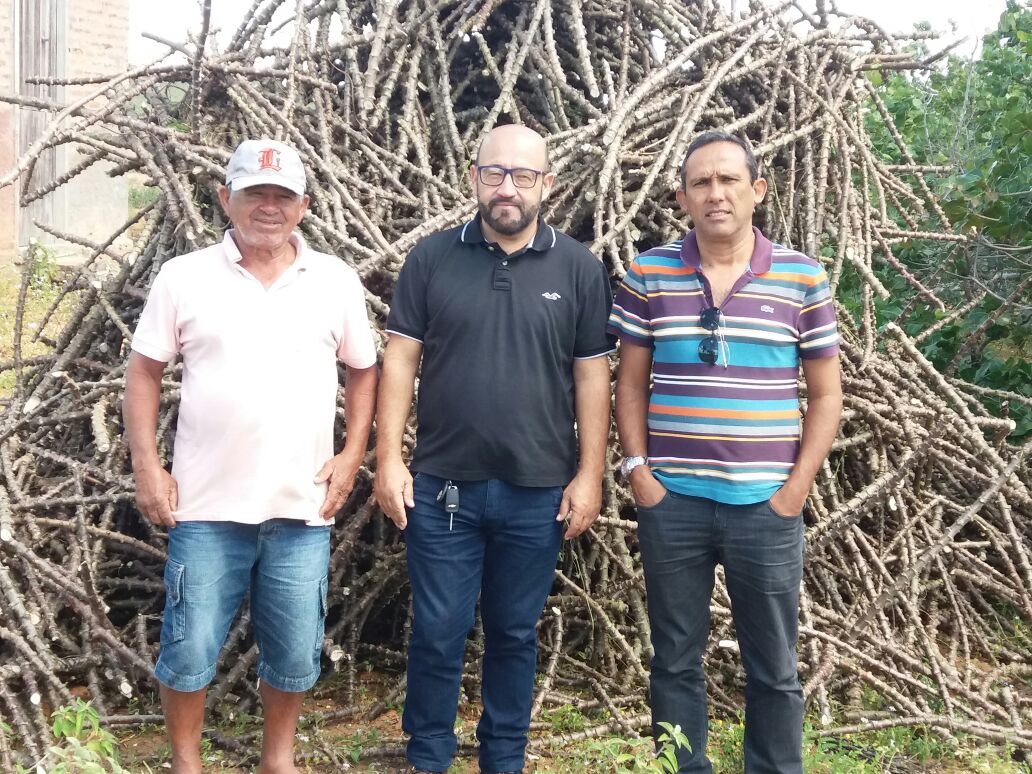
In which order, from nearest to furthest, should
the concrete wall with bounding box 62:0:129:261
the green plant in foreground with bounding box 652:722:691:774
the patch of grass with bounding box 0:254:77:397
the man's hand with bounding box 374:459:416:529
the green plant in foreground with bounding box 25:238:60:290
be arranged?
1. the green plant in foreground with bounding box 652:722:691:774
2. the man's hand with bounding box 374:459:416:529
3. the patch of grass with bounding box 0:254:77:397
4. the green plant in foreground with bounding box 25:238:60:290
5. the concrete wall with bounding box 62:0:129:261

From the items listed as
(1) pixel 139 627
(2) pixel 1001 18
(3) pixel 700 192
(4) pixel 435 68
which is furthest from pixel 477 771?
(2) pixel 1001 18

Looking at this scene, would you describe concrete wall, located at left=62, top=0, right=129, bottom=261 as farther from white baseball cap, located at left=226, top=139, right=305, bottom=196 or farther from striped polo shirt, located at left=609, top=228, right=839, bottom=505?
striped polo shirt, located at left=609, top=228, right=839, bottom=505

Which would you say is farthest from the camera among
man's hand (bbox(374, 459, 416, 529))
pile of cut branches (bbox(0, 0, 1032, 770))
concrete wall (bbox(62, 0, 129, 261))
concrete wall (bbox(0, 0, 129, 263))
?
concrete wall (bbox(62, 0, 129, 261))

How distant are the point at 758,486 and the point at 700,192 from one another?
0.75 metres

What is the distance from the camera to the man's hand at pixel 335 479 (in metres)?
2.54

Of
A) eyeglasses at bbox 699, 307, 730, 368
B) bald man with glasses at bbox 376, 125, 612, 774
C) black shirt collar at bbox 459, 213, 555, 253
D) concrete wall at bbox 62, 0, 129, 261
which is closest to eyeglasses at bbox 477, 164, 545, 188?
A: bald man with glasses at bbox 376, 125, 612, 774

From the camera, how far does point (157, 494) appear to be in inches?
96.5

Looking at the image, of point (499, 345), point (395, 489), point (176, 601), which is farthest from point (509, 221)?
point (176, 601)

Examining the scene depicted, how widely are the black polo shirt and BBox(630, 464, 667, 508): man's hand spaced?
0.67 ft

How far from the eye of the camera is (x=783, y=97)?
14.0 ft

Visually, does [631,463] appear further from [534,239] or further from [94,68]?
[94,68]

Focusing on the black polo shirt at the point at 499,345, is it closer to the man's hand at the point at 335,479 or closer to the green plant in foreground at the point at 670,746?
the man's hand at the point at 335,479

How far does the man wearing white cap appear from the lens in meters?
2.42

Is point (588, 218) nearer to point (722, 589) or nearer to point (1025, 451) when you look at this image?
point (722, 589)
